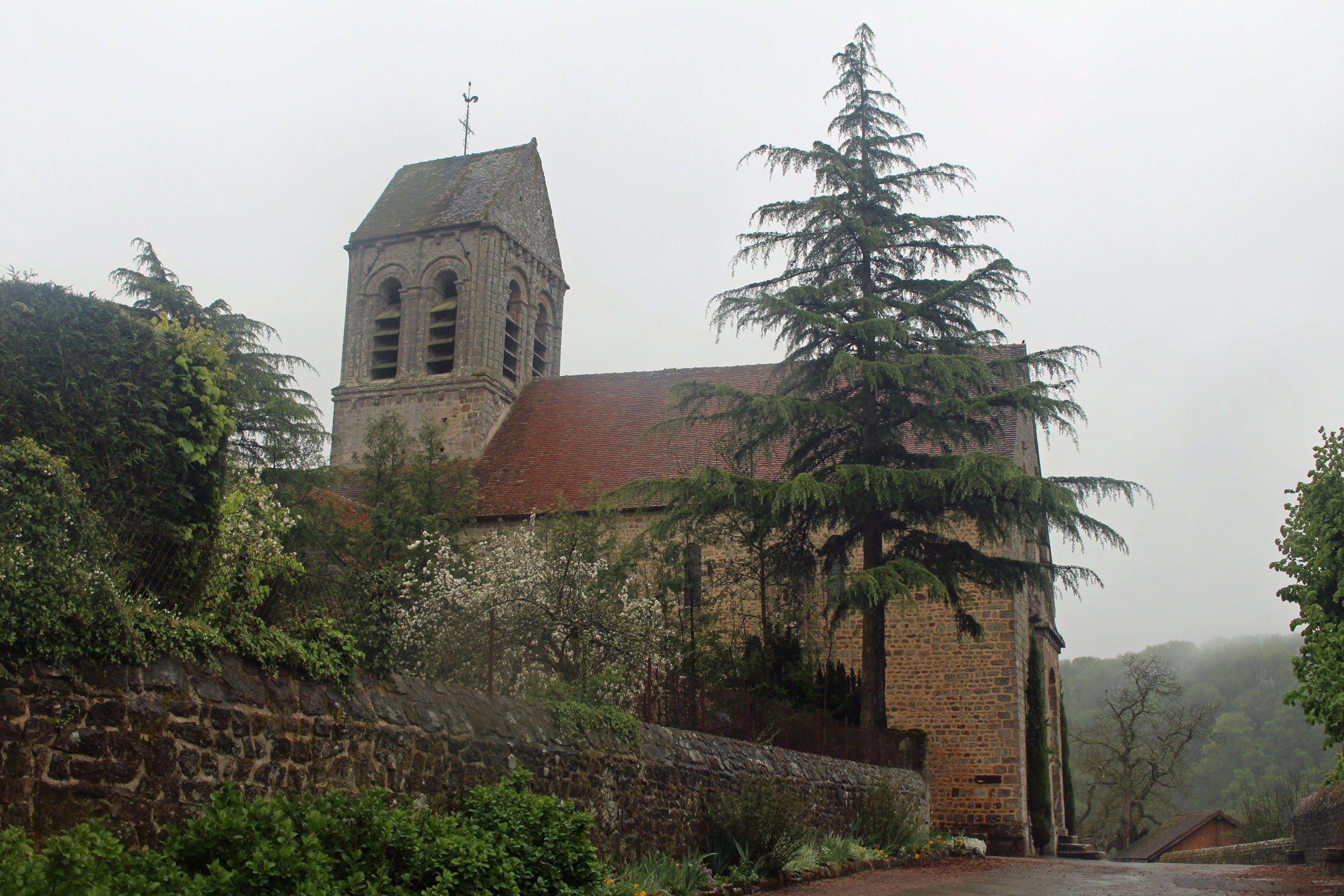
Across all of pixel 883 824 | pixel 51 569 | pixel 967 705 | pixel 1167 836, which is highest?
pixel 51 569

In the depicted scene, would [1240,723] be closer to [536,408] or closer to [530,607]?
[536,408]

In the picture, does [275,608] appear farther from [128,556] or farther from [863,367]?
[863,367]

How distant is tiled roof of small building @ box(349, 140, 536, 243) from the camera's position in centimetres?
3041

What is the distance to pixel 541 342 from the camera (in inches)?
1282

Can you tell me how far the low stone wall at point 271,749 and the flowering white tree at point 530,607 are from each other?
2544mm

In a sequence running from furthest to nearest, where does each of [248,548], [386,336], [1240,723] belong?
[1240,723], [386,336], [248,548]

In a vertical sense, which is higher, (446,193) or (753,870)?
(446,193)

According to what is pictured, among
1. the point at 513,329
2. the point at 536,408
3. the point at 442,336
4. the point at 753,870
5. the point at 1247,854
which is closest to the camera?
the point at 753,870

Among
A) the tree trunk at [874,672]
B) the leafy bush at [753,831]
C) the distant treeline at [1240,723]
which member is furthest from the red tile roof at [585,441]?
the distant treeline at [1240,723]

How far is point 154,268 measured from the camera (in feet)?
59.1

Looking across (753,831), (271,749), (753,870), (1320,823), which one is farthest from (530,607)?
(1320,823)

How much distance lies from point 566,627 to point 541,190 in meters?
20.4

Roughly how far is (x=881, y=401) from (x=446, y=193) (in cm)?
1812

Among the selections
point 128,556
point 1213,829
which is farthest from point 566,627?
point 1213,829
